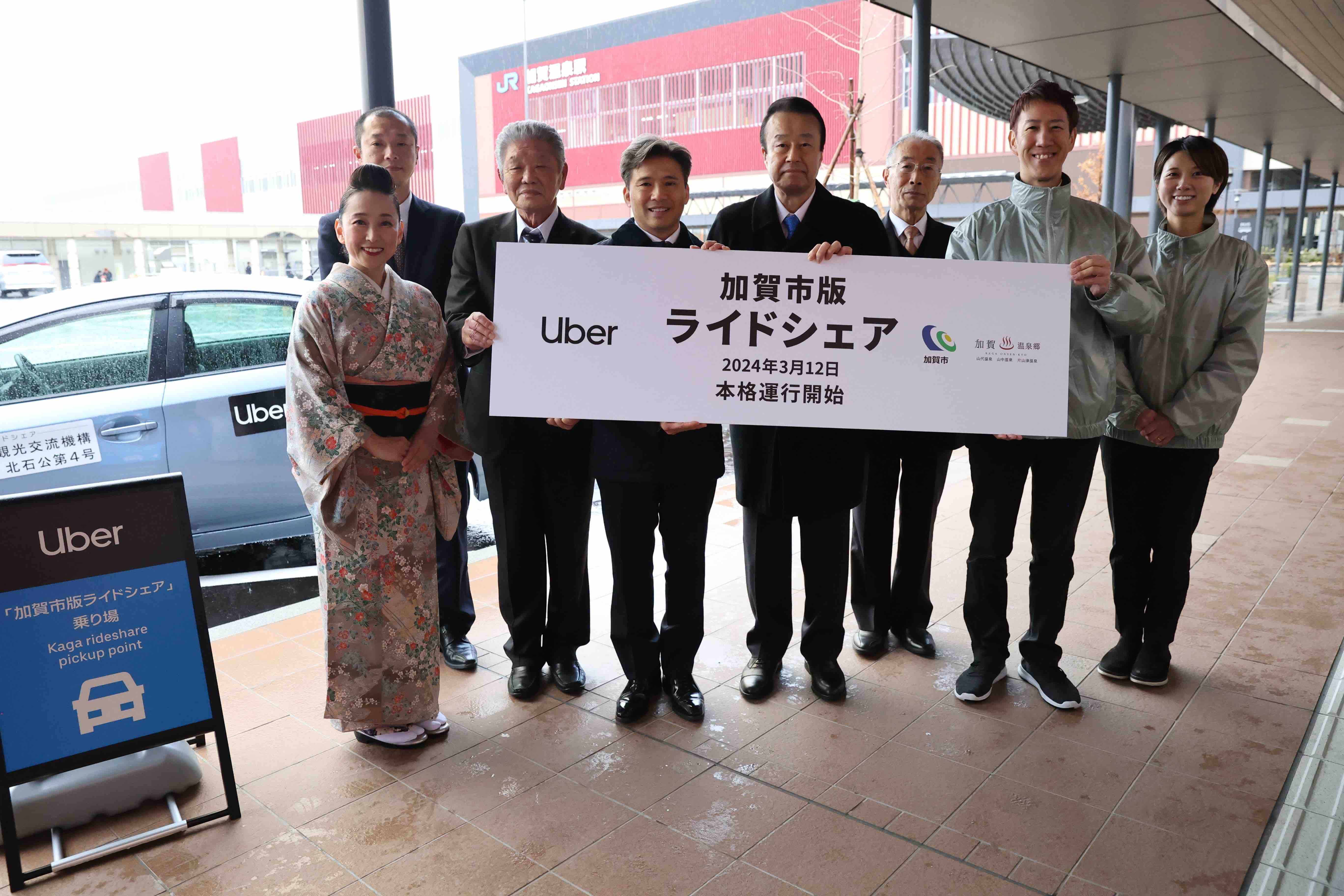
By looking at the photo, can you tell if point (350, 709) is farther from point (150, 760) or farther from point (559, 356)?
point (559, 356)

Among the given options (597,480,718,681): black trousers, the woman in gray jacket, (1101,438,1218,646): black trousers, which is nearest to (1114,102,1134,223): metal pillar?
the woman in gray jacket

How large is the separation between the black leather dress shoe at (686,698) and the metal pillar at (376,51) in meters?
2.19

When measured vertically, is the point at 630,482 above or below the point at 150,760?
above

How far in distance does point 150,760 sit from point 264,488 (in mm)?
1557

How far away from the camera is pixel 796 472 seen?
2457mm

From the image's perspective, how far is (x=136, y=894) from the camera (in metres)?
1.82

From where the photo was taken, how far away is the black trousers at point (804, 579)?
2.58 m

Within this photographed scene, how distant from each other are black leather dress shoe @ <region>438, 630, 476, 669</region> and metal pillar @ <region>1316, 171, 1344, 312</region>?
19659 millimetres

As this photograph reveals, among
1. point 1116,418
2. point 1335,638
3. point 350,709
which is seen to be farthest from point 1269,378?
point 350,709

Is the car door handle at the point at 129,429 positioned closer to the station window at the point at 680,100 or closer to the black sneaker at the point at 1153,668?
the station window at the point at 680,100

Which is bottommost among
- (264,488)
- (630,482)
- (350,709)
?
(350,709)

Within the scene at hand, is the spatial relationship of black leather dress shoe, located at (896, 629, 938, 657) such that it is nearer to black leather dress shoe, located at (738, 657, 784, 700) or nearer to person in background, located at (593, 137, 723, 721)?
black leather dress shoe, located at (738, 657, 784, 700)

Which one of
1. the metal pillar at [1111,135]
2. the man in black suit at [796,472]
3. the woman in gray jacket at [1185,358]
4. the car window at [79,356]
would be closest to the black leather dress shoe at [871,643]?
the man in black suit at [796,472]

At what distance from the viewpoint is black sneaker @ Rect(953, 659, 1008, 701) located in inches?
102
